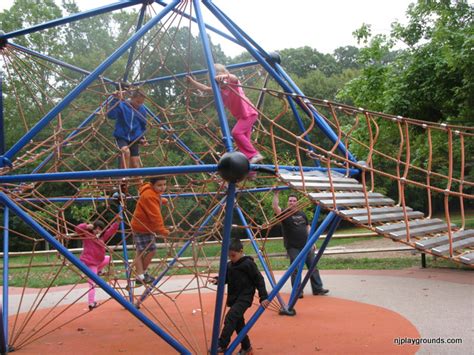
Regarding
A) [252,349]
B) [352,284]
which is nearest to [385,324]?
[252,349]

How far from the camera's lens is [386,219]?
4.52 metres

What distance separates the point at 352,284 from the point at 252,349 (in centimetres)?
455

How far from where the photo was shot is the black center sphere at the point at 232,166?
→ 12.9 ft

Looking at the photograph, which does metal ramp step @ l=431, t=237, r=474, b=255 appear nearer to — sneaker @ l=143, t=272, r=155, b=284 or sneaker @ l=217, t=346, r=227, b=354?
sneaker @ l=217, t=346, r=227, b=354

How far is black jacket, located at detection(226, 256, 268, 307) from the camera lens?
4.75m

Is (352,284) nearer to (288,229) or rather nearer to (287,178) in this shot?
(288,229)

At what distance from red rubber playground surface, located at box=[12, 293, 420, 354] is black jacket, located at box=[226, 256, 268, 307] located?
24.6 inches

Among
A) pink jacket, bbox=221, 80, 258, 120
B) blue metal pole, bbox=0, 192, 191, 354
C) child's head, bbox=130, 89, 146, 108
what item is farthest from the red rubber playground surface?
child's head, bbox=130, 89, 146, 108

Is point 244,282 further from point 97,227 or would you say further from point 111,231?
point 97,227

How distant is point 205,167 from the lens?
403cm

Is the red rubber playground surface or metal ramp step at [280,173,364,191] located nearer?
metal ramp step at [280,173,364,191]

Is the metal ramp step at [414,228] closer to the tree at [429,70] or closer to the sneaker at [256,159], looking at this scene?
the sneaker at [256,159]

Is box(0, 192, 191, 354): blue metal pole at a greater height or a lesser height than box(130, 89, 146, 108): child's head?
lesser

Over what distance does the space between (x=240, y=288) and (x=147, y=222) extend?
5.71ft
